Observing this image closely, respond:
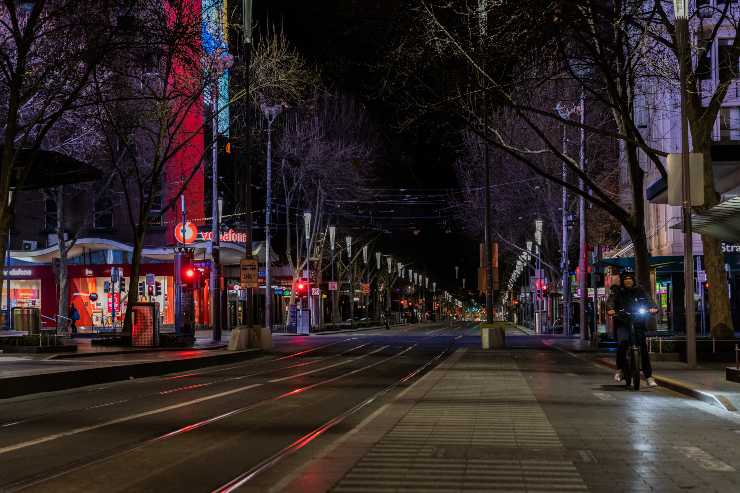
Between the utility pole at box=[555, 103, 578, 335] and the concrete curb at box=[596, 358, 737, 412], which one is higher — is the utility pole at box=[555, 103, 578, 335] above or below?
above

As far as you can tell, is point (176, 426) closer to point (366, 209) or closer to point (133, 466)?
point (133, 466)

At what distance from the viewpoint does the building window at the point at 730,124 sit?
49.5 meters

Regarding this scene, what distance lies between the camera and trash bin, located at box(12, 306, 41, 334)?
1371 inches

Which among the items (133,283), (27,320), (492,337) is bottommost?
(492,337)

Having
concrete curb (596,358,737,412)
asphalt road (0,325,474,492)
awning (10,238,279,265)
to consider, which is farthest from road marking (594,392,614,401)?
awning (10,238,279,265)

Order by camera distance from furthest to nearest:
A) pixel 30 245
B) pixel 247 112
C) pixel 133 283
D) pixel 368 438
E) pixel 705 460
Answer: pixel 30 245, pixel 133 283, pixel 247 112, pixel 368 438, pixel 705 460

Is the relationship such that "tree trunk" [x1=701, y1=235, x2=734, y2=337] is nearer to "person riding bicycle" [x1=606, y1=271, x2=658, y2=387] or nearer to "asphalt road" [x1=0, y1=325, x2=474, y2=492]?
"asphalt road" [x1=0, y1=325, x2=474, y2=492]

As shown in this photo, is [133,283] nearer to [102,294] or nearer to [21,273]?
[102,294]

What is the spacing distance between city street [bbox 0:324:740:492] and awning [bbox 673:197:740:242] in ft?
10.8

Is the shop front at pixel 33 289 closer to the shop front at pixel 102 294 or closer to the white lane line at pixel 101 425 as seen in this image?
the shop front at pixel 102 294

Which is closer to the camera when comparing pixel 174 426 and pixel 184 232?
→ pixel 174 426

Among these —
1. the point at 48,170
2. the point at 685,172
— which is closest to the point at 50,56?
the point at 48,170

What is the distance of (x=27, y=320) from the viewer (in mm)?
36312

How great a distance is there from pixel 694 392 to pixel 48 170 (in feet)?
55.8
